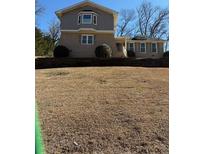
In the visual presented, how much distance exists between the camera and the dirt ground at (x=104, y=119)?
196 centimetres

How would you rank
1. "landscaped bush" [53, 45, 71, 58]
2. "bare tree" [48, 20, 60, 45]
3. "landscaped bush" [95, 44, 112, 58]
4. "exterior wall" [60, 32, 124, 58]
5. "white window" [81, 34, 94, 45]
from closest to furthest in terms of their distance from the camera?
"bare tree" [48, 20, 60, 45], "landscaped bush" [53, 45, 71, 58], "landscaped bush" [95, 44, 112, 58], "exterior wall" [60, 32, 124, 58], "white window" [81, 34, 94, 45]

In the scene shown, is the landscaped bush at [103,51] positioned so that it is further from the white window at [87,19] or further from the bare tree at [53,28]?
the bare tree at [53,28]

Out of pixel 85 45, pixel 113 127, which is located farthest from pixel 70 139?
pixel 85 45

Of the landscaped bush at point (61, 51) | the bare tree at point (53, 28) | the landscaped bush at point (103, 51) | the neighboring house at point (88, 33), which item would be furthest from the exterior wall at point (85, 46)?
the bare tree at point (53, 28)

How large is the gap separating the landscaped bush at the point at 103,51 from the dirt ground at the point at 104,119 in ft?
A: 17.5

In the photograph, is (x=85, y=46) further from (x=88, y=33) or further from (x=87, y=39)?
(x=88, y=33)

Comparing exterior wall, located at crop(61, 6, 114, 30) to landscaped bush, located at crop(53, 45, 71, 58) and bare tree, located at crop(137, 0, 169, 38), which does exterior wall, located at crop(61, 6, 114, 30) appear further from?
bare tree, located at crop(137, 0, 169, 38)

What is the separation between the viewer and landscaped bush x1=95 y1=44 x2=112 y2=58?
8797 mm

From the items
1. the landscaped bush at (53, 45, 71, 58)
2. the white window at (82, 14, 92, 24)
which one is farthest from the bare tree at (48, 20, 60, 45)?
the white window at (82, 14, 92, 24)

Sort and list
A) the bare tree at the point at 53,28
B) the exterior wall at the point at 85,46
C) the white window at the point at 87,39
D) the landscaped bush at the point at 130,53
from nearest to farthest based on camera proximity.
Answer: the bare tree at the point at 53,28 → the exterior wall at the point at 85,46 → the white window at the point at 87,39 → the landscaped bush at the point at 130,53

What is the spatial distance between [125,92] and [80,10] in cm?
661

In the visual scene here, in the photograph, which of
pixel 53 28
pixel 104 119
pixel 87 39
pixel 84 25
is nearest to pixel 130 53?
pixel 87 39

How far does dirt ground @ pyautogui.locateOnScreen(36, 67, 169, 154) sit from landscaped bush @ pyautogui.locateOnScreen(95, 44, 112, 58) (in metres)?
5.34
